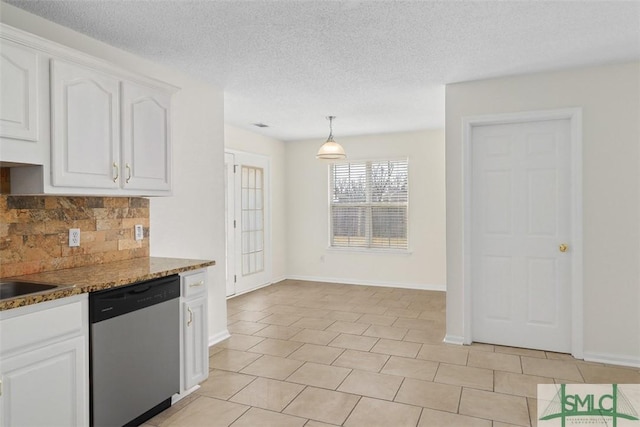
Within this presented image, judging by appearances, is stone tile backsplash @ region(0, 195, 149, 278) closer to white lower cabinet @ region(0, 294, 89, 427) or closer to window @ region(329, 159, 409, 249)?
white lower cabinet @ region(0, 294, 89, 427)

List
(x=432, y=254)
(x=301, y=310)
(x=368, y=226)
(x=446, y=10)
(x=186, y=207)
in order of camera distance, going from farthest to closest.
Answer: (x=368, y=226) < (x=432, y=254) < (x=301, y=310) < (x=186, y=207) < (x=446, y=10)

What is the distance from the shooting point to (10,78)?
208 cm

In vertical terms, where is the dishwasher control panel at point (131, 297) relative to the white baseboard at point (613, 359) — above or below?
above

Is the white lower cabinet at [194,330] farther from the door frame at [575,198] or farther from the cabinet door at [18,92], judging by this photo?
the door frame at [575,198]

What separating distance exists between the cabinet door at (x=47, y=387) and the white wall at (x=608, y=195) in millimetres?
3742

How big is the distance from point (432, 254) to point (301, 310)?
7.79 feet

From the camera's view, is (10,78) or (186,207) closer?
(10,78)

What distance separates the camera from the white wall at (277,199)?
6.77 m

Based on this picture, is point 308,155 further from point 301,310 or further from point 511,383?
point 511,383

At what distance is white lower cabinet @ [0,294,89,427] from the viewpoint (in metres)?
1.82

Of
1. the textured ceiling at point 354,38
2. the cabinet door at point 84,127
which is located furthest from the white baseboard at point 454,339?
the cabinet door at point 84,127

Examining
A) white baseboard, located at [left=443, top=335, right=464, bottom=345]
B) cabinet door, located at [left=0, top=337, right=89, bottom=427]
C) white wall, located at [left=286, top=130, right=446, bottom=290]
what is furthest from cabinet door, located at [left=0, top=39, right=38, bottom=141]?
white wall, located at [left=286, top=130, right=446, bottom=290]

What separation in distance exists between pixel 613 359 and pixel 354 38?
3304 mm

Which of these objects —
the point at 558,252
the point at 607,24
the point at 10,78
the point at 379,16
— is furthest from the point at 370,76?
the point at 10,78
